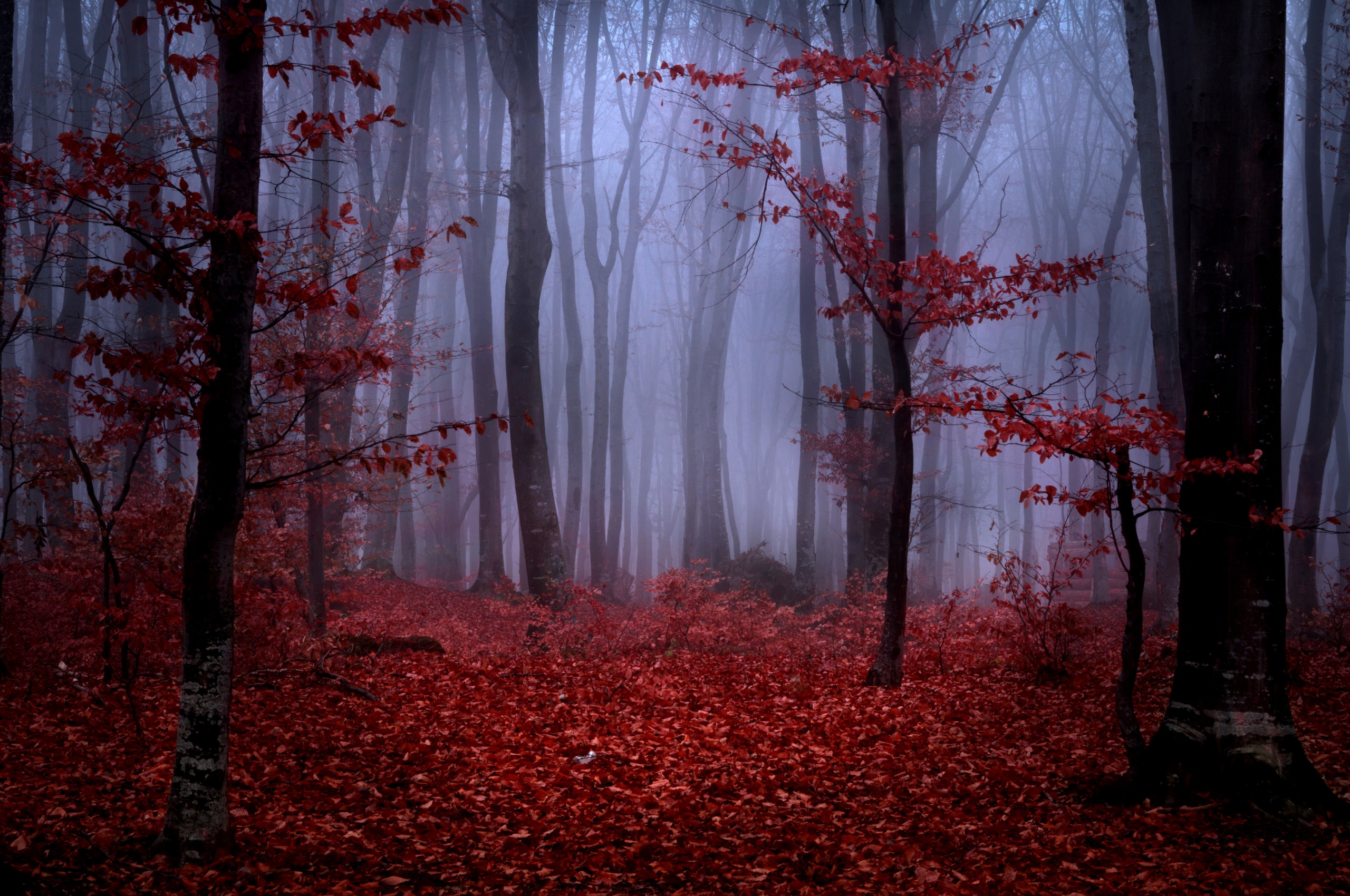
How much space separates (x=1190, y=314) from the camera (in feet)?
16.0

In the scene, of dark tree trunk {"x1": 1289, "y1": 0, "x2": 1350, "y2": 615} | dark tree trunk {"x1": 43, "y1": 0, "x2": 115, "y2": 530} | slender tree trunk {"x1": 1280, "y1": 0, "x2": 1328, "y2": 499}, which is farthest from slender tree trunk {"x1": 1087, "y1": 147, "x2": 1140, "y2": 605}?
dark tree trunk {"x1": 43, "y1": 0, "x2": 115, "y2": 530}

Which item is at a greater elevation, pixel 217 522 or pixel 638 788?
pixel 217 522

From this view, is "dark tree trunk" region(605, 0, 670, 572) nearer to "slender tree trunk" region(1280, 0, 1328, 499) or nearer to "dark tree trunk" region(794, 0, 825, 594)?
"dark tree trunk" region(794, 0, 825, 594)

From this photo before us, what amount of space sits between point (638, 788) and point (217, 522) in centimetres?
321

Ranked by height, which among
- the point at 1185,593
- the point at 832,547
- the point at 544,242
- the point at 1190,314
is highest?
the point at 544,242

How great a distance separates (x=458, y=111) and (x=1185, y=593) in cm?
2587

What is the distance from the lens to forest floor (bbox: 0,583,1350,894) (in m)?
3.87

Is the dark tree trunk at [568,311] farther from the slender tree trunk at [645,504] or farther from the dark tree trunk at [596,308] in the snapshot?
the slender tree trunk at [645,504]

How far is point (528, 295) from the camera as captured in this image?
12.2m

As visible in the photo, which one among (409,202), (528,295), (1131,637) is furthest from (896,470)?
(409,202)

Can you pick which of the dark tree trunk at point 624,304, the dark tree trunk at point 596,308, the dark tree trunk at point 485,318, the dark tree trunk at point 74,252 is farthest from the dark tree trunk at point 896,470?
the dark tree trunk at point 624,304

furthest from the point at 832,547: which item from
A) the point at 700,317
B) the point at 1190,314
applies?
the point at 1190,314

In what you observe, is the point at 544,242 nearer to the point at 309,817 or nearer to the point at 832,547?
the point at 309,817

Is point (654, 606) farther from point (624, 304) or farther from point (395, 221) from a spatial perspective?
point (624, 304)
